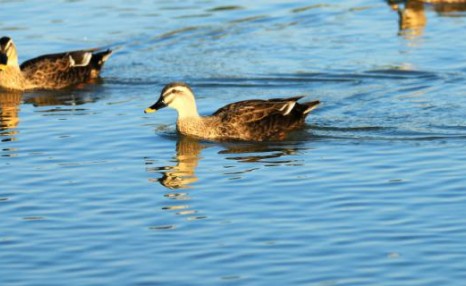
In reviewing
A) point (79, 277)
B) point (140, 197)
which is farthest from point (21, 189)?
point (79, 277)

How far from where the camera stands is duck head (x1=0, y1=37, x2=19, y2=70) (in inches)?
850

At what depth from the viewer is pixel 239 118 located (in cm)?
1719

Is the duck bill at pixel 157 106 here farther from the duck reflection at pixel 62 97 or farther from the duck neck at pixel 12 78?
the duck neck at pixel 12 78

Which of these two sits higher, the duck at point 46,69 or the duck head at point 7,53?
the duck head at point 7,53

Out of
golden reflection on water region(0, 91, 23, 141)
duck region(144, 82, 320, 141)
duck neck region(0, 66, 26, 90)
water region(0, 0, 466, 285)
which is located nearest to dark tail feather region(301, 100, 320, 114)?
duck region(144, 82, 320, 141)

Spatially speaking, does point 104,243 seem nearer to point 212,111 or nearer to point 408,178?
point 408,178

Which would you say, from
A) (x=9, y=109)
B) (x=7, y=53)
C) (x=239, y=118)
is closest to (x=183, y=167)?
(x=239, y=118)

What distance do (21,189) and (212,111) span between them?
4907 millimetres

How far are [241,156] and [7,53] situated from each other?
23.0ft

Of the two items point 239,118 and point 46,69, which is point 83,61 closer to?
point 46,69

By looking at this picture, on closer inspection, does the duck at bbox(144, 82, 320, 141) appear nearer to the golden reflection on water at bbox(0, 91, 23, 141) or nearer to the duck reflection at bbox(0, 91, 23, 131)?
the golden reflection on water at bbox(0, 91, 23, 141)

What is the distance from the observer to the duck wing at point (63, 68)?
2159 centimetres

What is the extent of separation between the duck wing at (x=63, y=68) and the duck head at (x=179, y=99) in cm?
439

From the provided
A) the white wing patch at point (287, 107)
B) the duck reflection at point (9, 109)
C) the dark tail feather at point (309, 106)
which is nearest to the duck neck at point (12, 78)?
the duck reflection at point (9, 109)
